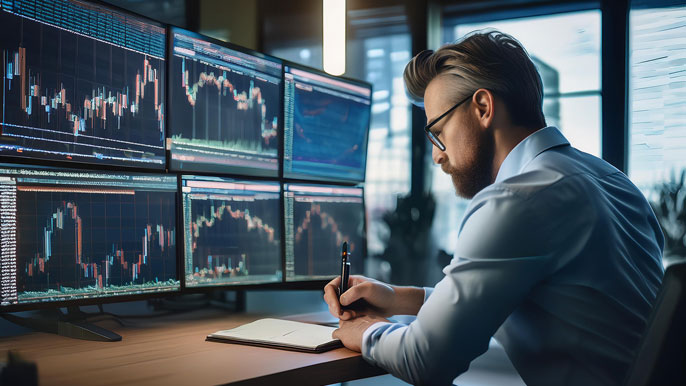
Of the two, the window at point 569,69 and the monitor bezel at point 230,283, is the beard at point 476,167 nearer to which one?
the monitor bezel at point 230,283

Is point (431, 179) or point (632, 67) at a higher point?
point (632, 67)

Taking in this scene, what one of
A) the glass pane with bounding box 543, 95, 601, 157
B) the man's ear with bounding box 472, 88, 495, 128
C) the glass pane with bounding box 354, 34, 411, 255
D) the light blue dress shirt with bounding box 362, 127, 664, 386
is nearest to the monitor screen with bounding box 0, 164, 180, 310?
the light blue dress shirt with bounding box 362, 127, 664, 386

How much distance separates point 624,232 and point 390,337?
50 centimetres

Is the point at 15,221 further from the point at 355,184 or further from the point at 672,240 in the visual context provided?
the point at 672,240

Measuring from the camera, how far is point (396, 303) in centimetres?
138

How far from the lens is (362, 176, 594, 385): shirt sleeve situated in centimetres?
90

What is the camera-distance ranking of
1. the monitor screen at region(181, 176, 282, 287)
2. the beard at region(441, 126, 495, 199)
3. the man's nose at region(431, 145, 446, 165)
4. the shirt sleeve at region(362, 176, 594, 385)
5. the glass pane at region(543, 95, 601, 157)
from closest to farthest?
1. the shirt sleeve at region(362, 176, 594, 385)
2. the beard at region(441, 126, 495, 199)
3. the man's nose at region(431, 145, 446, 165)
4. the monitor screen at region(181, 176, 282, 287)
5. the glass pane at region(543, 95, 601, 157)

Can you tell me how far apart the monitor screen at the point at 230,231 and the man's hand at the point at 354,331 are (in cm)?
45

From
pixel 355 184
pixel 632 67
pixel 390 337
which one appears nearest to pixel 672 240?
pixel 632 67

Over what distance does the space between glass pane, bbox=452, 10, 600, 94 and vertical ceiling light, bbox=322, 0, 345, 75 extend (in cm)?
145

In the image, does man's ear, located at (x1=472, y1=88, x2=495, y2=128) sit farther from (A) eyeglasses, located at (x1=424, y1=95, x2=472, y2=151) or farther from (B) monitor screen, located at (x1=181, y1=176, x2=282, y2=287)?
(B) monitor screen, located at (x1=181, y1=176, x2=282, y2=287)

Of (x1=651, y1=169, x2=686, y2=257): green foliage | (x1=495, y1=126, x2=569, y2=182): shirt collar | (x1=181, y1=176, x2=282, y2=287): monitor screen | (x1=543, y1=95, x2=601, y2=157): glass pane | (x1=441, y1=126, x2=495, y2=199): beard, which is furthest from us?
(x1=543, y1=95, x2=601, y2=157): glass pane

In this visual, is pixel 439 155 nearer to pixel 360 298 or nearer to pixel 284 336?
pixel 360 298

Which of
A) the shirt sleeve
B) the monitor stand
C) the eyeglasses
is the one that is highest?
the eyeglasses
